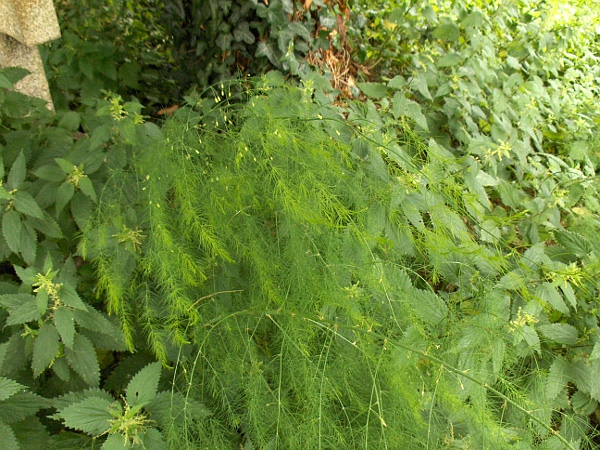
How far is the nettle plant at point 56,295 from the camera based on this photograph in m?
1.19

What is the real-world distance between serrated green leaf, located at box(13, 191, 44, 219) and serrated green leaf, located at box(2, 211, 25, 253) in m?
0.04

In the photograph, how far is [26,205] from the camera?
4.40 feet

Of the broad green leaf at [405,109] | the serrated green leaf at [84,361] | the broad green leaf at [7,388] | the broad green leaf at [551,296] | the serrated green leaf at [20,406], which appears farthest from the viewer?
the broad green leaf at [405,109]

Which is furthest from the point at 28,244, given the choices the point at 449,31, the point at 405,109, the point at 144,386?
the point at 449,31

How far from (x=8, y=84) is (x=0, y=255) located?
0.53 meters

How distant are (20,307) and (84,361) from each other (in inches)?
8.7

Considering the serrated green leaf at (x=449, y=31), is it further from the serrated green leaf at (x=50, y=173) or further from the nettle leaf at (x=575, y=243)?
the serrated green leaf at (x=50, y=173)

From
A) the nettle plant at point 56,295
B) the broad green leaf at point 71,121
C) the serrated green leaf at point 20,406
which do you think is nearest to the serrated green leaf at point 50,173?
the nettle plant at point 56,295

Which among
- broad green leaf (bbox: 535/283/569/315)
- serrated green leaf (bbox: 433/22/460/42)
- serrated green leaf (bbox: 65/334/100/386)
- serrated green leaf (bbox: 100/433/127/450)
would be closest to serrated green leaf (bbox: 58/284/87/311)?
serrated green leaf (bbox: 65/334/100/386)

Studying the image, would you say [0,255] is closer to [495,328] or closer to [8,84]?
[8,84]

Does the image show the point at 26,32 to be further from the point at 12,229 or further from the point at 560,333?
the point at 560,333

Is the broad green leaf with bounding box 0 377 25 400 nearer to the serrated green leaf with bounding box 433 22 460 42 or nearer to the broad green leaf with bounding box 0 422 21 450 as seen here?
the broad green leaf with bounding box 0 422 21 450

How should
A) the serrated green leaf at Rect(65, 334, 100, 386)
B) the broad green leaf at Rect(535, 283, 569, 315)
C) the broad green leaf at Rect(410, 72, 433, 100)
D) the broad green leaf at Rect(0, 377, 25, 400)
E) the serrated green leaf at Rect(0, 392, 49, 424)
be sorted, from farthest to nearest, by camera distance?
the broad green leaf at Rect(410, 72, 433, 100)
the broad green leaf at Rect(535, 283, 569, 315)
the serrated green leaf at Rect(65, 334, 100, 386)
the serrated green leaf at Rect(0, 392, 49, 424)
the broad green leaf at Rect(0, 377, 25, 400)

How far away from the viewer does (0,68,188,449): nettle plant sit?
3.91 feet
